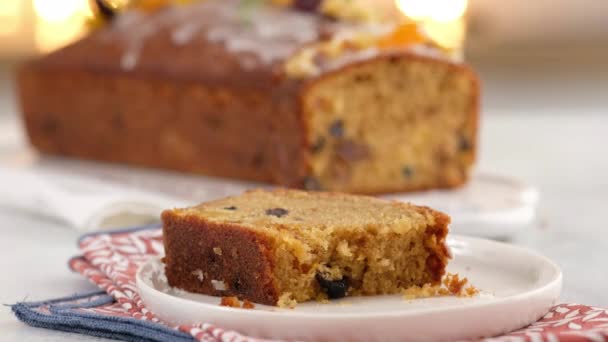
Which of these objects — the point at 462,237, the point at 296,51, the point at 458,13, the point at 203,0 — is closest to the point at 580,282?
the point at 462,237

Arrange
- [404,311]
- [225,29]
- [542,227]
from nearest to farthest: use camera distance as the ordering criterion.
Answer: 1. [404,311]
2. [542,227]
3. [225,29]

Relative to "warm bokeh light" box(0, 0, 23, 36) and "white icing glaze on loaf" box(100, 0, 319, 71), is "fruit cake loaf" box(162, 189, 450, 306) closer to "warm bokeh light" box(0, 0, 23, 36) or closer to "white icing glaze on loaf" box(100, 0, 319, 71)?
"white icing glaze on loaf" box(100, 0, 319, 71)

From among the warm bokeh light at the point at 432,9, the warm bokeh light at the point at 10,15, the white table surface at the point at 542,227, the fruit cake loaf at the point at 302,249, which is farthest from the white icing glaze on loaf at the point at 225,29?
the warm bokeh light at the point at 10,15

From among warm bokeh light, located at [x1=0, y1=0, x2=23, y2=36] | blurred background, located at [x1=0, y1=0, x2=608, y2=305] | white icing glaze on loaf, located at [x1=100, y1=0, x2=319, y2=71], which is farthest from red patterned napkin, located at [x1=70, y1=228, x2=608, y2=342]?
warm bokeh light, located at [x1=0, y1=0, x2=23, y2=36]

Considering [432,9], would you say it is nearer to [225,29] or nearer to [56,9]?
[56,9]

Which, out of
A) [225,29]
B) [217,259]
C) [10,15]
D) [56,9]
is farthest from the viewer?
[10,15]

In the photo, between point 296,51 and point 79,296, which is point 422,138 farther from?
point 79,296

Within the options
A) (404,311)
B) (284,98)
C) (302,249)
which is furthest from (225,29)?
(404,311)
